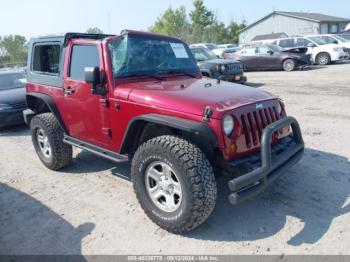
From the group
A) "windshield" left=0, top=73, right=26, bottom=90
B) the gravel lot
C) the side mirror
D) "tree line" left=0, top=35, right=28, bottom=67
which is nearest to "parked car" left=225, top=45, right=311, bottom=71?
"windshield" left=0, top=73, right=26, bottom=90

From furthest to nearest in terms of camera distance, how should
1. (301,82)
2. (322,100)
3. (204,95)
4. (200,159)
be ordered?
(301,82), (322,100), (204,95), (200,159)

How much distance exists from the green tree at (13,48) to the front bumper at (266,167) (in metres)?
38.8

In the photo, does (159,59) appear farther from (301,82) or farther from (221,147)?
(301,82)

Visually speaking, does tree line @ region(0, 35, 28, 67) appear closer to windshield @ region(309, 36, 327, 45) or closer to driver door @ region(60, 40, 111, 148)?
windshield @ region(309, 36, 327, 45)

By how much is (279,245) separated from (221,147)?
1.07 metres

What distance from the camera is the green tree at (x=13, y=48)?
3819 centimetres

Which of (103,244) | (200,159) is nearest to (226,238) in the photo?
(200,159)

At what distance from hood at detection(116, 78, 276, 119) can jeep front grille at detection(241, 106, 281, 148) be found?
133mm

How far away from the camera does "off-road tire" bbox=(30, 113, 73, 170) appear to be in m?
5.12

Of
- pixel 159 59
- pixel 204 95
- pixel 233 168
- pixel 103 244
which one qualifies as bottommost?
pixel 103 244

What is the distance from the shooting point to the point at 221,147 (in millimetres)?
3354

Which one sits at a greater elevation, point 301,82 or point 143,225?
point 301,82

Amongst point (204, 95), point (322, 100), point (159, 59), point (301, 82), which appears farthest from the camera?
point (301, 82)

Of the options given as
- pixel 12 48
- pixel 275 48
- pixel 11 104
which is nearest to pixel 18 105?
pixel 11 104
